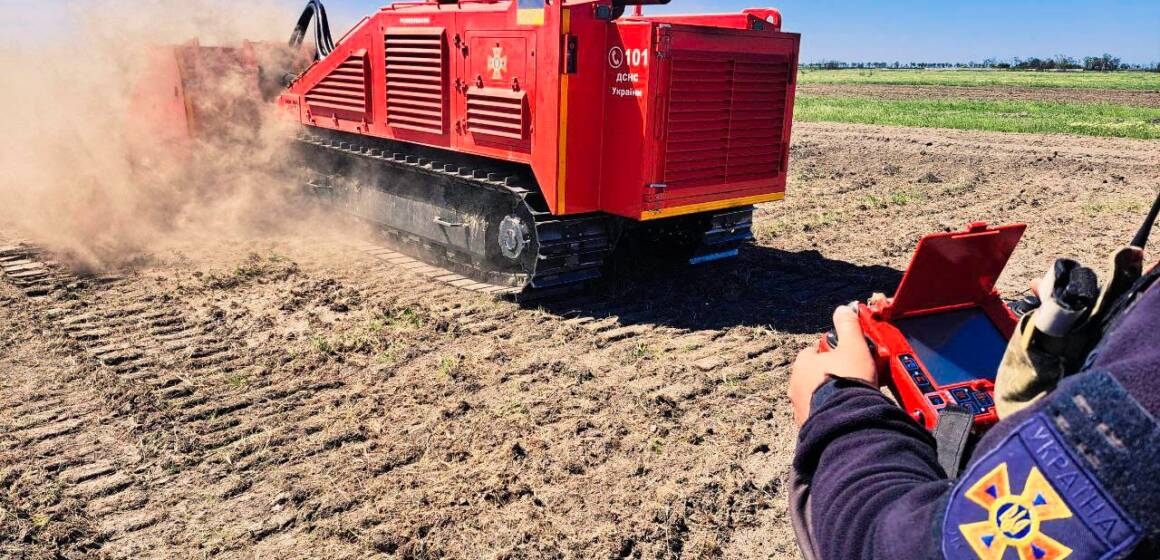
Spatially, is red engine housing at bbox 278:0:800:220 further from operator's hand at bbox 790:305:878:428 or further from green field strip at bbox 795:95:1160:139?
green field strip at bbox 795:95:1160:139

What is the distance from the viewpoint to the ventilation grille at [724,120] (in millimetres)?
6891

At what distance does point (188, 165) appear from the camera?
10.7 m

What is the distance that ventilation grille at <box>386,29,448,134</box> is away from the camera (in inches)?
313

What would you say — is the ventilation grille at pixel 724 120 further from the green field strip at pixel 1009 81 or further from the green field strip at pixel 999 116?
the green field strip at pixel 1009 81

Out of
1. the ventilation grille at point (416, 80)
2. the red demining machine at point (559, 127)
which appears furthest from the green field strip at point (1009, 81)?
the ventilation grille at point (416, 80)

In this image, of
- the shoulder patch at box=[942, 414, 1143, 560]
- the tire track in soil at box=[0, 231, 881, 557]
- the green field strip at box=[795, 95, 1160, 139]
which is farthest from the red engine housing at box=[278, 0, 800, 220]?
the green field strip at box=[795, 95, 1160, 139]

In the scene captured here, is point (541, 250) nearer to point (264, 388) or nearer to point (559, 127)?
point (559, 127)

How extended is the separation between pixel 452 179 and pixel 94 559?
5.14m

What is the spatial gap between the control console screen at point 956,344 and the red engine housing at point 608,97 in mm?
3848

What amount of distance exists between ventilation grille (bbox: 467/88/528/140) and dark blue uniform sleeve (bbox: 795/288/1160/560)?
20.4 ft

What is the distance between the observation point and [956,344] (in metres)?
3.13

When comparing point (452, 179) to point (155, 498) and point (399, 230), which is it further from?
point (155, 498)

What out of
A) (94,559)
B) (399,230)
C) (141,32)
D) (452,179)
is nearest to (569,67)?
(452,179)

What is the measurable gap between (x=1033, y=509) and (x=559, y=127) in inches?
237
